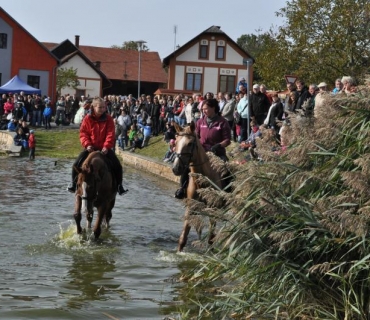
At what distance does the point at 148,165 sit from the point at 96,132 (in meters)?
16.4

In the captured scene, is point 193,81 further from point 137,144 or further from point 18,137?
point 137,144

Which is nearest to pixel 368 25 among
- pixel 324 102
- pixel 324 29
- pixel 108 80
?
pixel 324 29

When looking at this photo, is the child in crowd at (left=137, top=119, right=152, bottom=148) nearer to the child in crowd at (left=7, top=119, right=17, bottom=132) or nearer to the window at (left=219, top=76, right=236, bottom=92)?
the child in crowd at (left=7, top=119, right=17, bottom=132)

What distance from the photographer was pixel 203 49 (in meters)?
91.2

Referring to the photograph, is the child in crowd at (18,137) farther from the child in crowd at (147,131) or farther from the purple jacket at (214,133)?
the purple jacket at (214,133)

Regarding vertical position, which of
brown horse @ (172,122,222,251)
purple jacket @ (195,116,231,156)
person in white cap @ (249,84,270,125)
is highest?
person in white cap @ (249,84,270,125)

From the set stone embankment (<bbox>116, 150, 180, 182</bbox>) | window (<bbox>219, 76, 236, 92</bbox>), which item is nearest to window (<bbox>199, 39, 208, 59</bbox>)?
window (<bbox>219, 76, 236, 92</bbox>)

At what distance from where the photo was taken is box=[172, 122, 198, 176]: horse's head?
11941 millimetres

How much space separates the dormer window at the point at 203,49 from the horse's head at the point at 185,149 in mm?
79307

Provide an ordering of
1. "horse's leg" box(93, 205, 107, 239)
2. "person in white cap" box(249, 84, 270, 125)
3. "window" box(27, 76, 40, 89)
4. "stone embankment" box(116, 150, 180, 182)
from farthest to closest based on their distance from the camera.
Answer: "window" box(27, 76, 40, 89), "stone embankment" box(116, 150, 180, 182), "person in white cap" box(249, 84, 270, 125), "horse's leg" box(93, 205, 107, 239)

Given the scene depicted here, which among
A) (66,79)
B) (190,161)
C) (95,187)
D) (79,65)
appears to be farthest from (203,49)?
(190,161)

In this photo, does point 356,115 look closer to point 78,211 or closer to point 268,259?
point 268,259

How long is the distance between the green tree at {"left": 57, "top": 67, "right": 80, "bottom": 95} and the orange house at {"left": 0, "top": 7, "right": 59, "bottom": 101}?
11.7 m

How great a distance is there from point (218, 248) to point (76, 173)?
5409 millimetres
